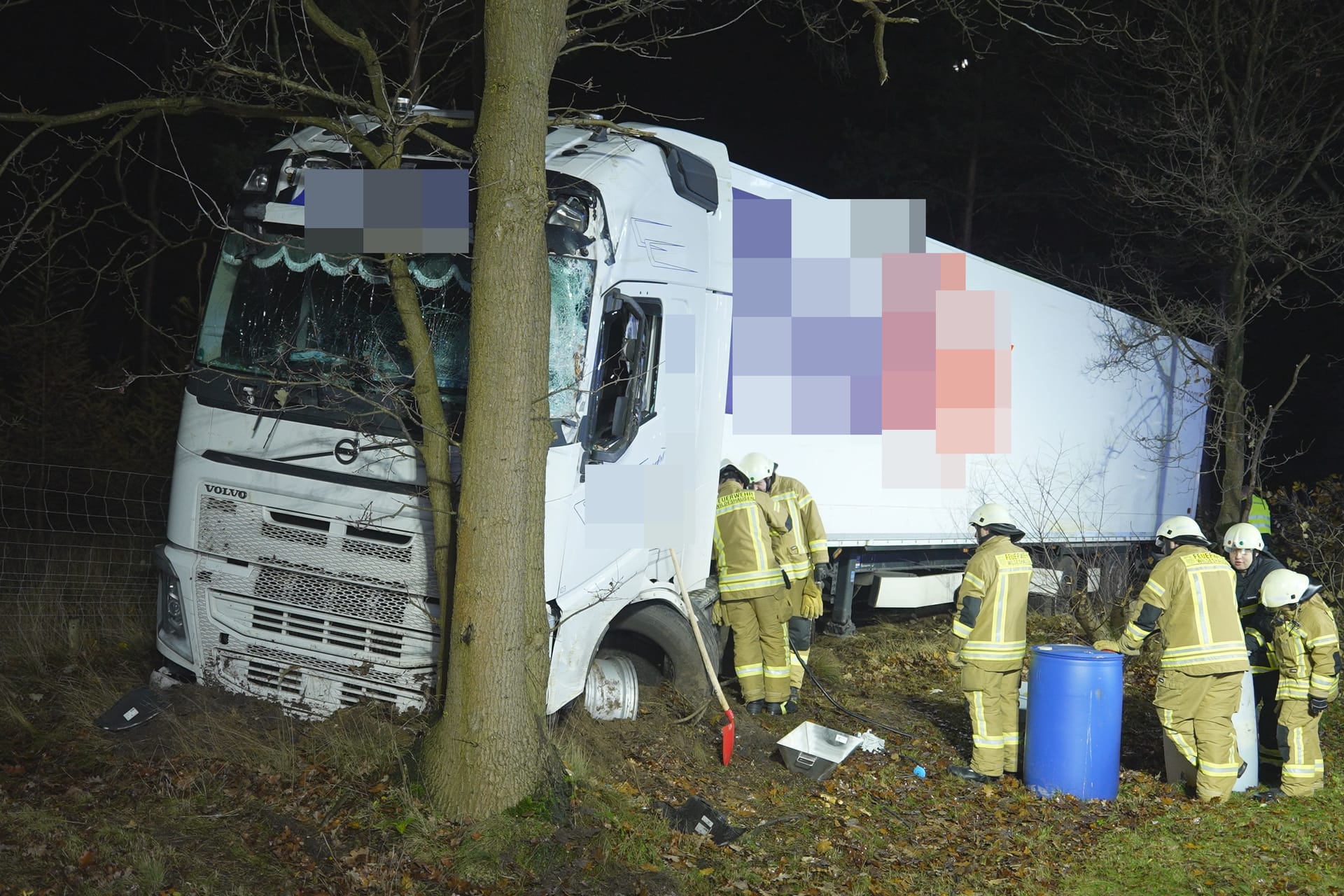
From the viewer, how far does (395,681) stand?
537cm

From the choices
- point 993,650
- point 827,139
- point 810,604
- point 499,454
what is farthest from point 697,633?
point 827,139

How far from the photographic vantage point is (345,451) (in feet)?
17.7

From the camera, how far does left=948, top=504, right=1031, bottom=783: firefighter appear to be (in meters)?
6.67

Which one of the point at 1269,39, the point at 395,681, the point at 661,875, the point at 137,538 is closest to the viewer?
the point at 661,875

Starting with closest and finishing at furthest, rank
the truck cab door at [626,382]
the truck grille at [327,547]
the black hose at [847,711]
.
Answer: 1. the truck grille at [327,547]
2. the truck cab door at [626,382]
3. the black hose at [847,711]

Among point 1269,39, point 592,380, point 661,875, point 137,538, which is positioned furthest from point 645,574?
point 1269,39

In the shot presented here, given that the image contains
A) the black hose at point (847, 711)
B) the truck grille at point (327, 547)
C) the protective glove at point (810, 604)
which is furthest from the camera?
the protective glove at point (810, 604)

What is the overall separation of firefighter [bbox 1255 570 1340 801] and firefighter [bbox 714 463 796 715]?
2.84 m

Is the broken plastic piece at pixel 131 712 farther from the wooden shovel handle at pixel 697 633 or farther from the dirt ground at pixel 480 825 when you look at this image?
the wooden shovel handle at pixel 697 633

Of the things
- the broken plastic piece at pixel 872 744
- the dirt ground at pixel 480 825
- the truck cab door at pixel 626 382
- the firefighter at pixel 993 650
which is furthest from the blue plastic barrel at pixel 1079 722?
the truck cab door at pixel 626 382

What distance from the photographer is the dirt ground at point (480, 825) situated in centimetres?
440

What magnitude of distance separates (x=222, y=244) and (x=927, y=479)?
5386 mm

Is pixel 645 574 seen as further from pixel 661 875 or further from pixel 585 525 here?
pixel 661 875

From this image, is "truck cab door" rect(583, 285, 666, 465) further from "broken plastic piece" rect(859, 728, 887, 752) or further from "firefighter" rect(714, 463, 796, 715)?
"broken plastic piece" rect(859, 728, 887, 752)
